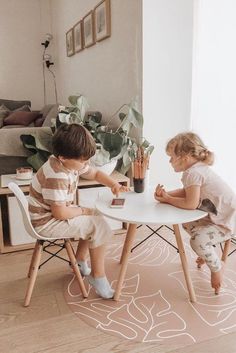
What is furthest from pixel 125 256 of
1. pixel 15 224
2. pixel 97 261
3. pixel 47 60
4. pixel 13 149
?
pixel 47 60

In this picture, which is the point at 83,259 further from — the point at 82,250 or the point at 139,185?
the point at 139,185

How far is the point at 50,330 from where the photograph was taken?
1443 mm

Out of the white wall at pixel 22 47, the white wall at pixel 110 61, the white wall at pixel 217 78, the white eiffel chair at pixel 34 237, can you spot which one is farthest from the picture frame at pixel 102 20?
the white wall at pixel 22 47

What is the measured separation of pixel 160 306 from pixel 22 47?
16.4ft

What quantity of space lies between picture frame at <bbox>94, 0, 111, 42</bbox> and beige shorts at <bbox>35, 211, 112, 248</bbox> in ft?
6.31

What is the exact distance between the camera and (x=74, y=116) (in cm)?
227

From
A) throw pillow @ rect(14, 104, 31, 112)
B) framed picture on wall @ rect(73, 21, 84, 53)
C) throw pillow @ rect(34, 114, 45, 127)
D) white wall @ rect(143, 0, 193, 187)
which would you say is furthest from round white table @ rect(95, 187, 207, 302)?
throw pillow @ rect(14, 104, 31, 112)

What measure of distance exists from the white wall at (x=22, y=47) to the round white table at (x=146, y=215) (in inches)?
169

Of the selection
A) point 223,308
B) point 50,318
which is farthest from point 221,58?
→ point 50,318

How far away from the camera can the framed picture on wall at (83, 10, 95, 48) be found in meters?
3.24

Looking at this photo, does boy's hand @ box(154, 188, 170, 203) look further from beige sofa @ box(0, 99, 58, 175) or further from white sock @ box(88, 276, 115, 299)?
beige sofa @ box(0, 99, 58, 175)

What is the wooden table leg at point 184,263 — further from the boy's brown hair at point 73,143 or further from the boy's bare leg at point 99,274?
the boy's brown hair at point 73,143

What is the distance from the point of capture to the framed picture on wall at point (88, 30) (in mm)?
3242

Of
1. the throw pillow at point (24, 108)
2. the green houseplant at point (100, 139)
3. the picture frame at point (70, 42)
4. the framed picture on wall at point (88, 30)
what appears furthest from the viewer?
the throw pillow at point (24, 108)
